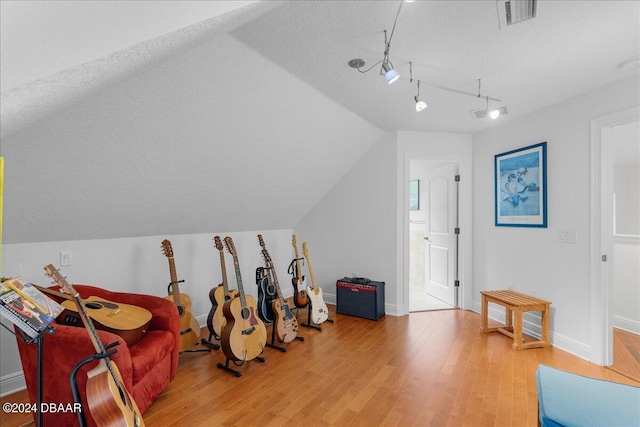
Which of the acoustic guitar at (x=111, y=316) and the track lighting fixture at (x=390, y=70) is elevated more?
the track lighting fixture at (x=390, y=70)

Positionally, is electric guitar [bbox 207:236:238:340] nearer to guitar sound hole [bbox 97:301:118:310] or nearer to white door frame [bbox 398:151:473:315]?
guitar sound hole [bbox 97:301:118:310]

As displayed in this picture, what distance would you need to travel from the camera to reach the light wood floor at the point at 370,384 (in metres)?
1.98

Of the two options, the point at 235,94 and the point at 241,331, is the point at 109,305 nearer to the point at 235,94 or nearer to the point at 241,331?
the point at 241,331

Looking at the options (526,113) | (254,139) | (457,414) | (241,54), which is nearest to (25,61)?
(241,54)

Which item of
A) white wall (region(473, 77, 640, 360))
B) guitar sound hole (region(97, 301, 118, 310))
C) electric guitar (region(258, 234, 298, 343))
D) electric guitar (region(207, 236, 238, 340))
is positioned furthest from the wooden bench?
guitar sound hole (region(97, 301, 118, 310))

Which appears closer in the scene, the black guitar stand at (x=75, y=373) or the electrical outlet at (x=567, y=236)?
the black guitar stand at (x=75, y=373)

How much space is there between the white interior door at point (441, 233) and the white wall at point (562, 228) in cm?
59

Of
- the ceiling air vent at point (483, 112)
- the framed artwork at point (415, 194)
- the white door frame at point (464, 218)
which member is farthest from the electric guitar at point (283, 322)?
the framed artwork at point (415, 194)

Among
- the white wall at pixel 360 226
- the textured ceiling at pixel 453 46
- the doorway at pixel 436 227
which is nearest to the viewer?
the textured ceiling at pixel 453 46

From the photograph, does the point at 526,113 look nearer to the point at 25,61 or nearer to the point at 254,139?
the point at 254,139

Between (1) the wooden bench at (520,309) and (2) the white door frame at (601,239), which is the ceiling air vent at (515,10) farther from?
(1) the wooden bench at (520,309)

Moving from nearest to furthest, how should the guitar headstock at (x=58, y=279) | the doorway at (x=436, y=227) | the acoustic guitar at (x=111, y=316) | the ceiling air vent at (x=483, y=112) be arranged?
the guitar headstock at (x=58, y=279) → the acoustic guitar at (x=111, y=316) → the ceiling air vent at (x=483, y=112) → the doorway at (x=436, y=227)

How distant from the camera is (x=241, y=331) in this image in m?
2.52

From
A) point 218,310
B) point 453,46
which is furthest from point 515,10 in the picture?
point 218,310
